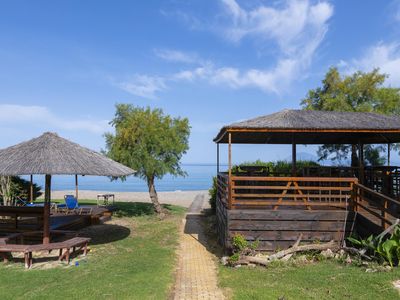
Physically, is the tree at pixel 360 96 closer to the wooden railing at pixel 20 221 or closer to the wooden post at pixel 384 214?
the wooden post at pixel 384 214

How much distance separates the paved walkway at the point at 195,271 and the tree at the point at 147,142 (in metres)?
4.63

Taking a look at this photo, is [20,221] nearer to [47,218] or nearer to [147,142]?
[47,218]

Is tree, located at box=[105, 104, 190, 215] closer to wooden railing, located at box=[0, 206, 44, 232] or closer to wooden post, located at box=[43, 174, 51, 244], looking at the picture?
wooden railing, located at box=[0, 206, 44, 232]

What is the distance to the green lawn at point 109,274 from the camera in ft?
19.5

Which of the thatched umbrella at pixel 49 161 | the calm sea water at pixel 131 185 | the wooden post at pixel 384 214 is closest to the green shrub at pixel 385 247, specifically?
the wooden post at pixel 384 214

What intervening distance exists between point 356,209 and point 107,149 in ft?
38.9

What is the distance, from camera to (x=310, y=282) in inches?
254

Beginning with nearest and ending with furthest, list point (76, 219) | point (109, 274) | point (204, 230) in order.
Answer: point (109, 274)
point (76, 219)
point (204, 230)

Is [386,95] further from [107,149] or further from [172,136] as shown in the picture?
[107,149]

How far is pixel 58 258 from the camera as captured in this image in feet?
28.9

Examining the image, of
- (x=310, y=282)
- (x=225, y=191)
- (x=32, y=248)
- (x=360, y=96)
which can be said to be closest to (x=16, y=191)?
(x=32, y=248)

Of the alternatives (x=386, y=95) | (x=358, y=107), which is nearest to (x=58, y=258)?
(x=358, y=107)

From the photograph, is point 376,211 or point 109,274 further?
point 376,211

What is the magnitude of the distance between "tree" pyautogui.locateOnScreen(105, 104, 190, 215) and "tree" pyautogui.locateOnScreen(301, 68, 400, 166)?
366 inches
